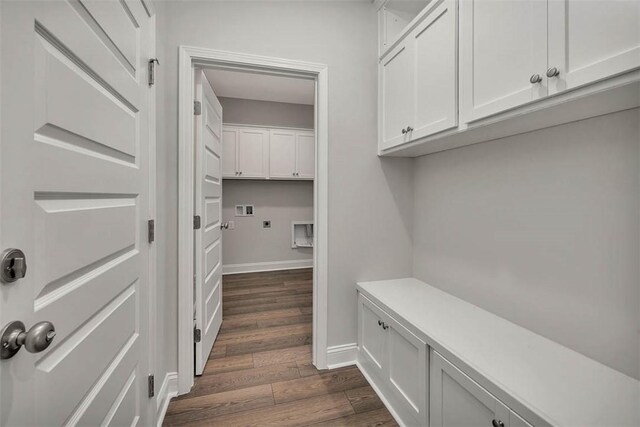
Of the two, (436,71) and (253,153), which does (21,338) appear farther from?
(253,153)

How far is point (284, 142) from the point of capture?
4184 mm

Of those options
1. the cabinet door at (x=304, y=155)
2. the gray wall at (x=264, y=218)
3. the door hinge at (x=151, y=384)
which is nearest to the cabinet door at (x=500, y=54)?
the door hinge at (x=151, y=384)

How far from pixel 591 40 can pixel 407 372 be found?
1493mm

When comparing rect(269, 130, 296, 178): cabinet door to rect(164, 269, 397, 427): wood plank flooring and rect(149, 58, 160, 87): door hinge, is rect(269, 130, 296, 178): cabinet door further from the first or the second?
rect(149, 58, 160, 87): door hinge

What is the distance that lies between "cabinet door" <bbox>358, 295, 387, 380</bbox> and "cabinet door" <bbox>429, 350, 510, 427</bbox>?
0.42 meters

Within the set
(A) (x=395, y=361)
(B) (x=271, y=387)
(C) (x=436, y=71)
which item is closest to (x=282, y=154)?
(C) (x=436, y=71)

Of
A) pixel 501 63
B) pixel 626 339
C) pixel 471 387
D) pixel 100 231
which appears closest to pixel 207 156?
pixel 100 231

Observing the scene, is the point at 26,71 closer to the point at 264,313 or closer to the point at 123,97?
the point at 123,97

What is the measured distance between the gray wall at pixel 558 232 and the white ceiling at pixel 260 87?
8.62ft

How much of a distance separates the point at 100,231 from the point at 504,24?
1.64 meters

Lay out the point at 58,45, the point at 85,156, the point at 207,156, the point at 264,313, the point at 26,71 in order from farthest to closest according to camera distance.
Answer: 1. the point at 264,313
2. the point at 207,156
3. the point at 85,156
4. the point at 58,45
5. the point at 26,71

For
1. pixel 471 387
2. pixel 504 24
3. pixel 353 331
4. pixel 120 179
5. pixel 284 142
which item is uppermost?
pixel 284 142

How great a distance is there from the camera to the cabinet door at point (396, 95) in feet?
5.25

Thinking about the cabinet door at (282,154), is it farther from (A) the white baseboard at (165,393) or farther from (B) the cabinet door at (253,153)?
(A) the white baseboard at (165,393)
